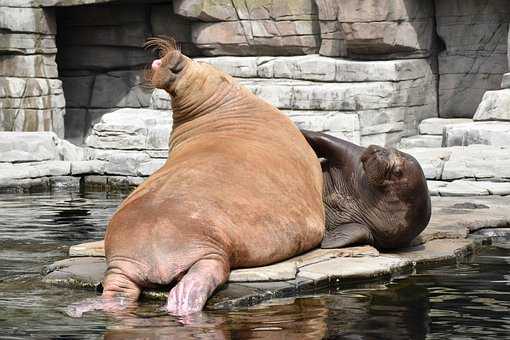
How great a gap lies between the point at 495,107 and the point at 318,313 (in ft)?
28.4

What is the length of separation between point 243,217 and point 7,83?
1250cm

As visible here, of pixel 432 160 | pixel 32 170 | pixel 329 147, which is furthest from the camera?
pixel 32 170

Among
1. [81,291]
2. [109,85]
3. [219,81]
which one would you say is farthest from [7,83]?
[81,291]

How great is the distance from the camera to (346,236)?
735cm

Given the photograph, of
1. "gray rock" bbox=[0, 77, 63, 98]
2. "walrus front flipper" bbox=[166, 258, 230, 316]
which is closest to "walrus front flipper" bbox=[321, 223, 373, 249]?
"walrus front flipper" bbox=[166, 258, 230, 316]

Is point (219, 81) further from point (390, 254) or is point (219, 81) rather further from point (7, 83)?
point (7, 83)

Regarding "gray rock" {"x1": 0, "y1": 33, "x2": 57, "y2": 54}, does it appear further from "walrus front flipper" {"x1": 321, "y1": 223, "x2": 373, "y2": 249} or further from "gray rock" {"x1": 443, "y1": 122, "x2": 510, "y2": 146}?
"walrus front flipper" {"x1": 321, "y1": 223, "x2": 373, "y2": 249}

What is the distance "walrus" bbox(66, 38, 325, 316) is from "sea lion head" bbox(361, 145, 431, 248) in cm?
38

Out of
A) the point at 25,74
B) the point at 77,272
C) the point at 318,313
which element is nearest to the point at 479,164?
the point at 77,272

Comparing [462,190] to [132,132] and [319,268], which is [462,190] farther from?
[132,132]

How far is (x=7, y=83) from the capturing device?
59.8 ft

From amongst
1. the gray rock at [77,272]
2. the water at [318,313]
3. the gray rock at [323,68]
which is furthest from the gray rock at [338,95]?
the gray rock at [77,272]

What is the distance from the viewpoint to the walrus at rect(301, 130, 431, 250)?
733 cm

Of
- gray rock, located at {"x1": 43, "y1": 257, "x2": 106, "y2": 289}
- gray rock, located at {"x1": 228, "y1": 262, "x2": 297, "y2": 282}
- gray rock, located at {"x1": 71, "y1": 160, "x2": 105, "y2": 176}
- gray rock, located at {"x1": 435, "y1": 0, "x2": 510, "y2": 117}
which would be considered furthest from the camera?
gray rock, located at {"x1": 435, "y1": 0, "x2": 510, "y2": 117}
